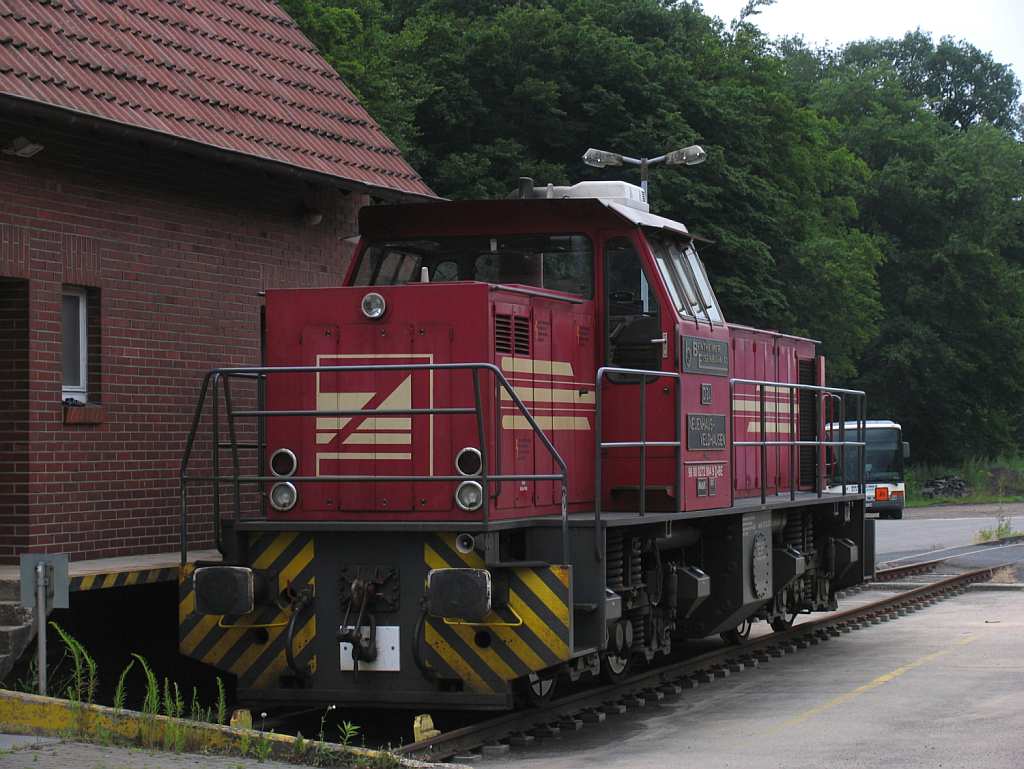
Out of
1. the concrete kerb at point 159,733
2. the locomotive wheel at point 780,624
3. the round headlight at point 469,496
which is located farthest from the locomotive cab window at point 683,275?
the concrete kerb at point 159,733

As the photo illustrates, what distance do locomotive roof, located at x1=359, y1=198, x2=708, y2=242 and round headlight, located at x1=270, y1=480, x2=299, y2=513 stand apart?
7.11 ft

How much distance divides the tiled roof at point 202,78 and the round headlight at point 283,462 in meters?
2.71

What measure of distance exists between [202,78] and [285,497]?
425 cm

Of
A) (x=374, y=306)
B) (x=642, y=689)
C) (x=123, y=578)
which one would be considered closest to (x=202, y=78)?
(x=374, y=306)

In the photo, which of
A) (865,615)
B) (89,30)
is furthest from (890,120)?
(89,30)

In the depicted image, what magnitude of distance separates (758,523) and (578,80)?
87.9ft

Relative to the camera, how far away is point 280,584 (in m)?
9.80

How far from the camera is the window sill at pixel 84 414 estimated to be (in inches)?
430

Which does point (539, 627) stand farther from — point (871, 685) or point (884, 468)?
point (884, 468)

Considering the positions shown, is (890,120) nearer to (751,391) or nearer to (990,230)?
(990,230)

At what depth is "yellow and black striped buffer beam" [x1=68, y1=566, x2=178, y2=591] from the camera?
983 cm

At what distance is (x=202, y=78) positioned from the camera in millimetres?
12656

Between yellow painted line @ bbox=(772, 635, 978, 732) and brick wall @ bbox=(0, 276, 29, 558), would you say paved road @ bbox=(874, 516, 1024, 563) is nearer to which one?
yellow painted line @ bbox=(772, 635, 978, 732)

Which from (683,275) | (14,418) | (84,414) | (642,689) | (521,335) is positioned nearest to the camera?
(521,335)
